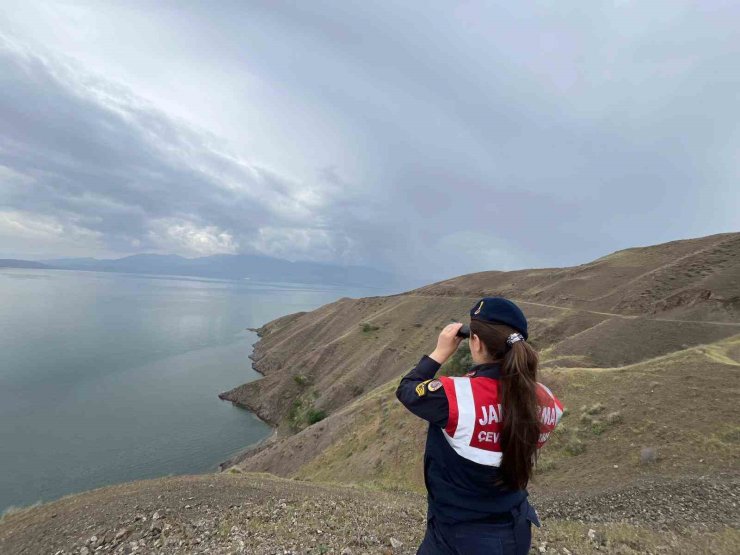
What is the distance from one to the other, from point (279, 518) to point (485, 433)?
8137 mm

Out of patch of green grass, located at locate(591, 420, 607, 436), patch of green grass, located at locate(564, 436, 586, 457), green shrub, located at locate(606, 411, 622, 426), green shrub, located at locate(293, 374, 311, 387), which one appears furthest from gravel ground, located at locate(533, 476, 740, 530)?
green shrub, located at locate(293, 374, 311, 387)

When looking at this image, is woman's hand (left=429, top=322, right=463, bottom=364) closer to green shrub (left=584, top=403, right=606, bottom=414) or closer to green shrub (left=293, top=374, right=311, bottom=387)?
green shrub (left=584, top=403, right=606, bottom=414)

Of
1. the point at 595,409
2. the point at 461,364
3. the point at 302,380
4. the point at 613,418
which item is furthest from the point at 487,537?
the point at 302,380

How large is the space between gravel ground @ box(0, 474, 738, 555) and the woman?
5517mm

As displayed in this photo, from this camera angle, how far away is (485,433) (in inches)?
113

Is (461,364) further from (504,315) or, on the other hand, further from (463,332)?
(504,315)

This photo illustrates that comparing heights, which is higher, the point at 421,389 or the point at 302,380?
the point at 421,389

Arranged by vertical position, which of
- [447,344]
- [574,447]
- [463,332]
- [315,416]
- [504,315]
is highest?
[504,315]

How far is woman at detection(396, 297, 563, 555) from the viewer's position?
9.37ft

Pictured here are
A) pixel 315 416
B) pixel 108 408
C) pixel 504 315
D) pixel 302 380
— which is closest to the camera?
pixel 504 315

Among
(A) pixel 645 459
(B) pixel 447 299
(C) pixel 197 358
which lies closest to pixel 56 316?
(C) pixel 197 358

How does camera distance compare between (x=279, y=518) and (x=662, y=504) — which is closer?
(x=279, y=518)

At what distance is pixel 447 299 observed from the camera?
218ft

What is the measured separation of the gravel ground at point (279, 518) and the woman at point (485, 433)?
5517 mm
